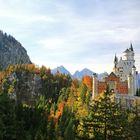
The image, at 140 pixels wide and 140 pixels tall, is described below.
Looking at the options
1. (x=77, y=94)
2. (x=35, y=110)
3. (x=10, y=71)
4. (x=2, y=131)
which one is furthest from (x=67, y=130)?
(x=10, y=71)

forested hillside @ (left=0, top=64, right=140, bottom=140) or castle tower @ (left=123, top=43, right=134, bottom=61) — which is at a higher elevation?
castle tower @ (left=123, top=43, right=134, bottom=61)

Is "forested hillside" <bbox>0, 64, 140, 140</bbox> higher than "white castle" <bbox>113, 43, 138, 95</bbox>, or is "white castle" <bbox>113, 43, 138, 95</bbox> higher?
"white castle" <bbox>113, 43, 138, 95</bbox>

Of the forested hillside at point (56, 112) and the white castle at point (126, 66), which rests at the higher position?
the white castle at point (126, 66)

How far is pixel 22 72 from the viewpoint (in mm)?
184000

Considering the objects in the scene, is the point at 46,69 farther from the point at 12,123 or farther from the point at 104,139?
the point at 104,139

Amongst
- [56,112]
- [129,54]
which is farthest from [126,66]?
[56,112]

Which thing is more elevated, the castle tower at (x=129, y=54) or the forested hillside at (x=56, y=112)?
the castle tower at (x=129, y=54)

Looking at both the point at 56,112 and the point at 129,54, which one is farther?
the point at 129,54

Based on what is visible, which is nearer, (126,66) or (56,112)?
(56,112)

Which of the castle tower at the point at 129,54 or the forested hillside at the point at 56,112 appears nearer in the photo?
the forested hillside at the point at 56,112

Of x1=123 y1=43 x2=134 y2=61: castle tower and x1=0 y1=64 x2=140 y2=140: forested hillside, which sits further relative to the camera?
x1=123 y1=43 x2=134 y2=61: castle tower

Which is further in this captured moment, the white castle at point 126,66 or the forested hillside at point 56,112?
the white castle at point 126,66

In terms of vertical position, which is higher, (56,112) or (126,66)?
(126,66)

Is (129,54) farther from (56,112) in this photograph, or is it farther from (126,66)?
(56,112)
